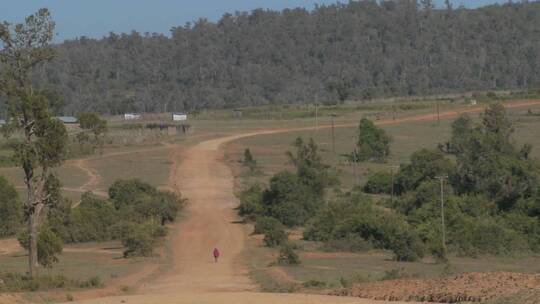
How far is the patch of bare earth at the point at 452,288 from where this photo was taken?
22.7 meters

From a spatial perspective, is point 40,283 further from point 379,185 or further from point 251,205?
point 379,185

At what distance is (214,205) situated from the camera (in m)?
53.7

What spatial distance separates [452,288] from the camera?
23672 mm

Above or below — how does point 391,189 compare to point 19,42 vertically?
below

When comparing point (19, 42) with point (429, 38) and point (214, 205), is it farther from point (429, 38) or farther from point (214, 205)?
point (429, 38)

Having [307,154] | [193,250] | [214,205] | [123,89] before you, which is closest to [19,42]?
[193,250]

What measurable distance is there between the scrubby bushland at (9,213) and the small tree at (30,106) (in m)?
16.9

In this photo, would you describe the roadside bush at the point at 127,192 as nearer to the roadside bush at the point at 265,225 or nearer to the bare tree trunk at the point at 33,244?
the roadside bush at the point at 265,225

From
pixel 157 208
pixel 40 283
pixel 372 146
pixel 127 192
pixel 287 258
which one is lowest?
pixel 287 258

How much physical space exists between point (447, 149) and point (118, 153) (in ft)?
73.9

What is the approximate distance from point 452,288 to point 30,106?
11.5 metres

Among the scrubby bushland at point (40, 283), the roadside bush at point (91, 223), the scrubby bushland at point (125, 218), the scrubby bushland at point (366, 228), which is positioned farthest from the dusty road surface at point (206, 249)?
the scrubby bushland at point (366, 228)

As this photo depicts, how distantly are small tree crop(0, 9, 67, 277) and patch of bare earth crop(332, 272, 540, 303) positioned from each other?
8269 mm

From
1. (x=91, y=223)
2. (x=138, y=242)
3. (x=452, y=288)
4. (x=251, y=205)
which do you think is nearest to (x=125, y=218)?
(x=91, y=223)
